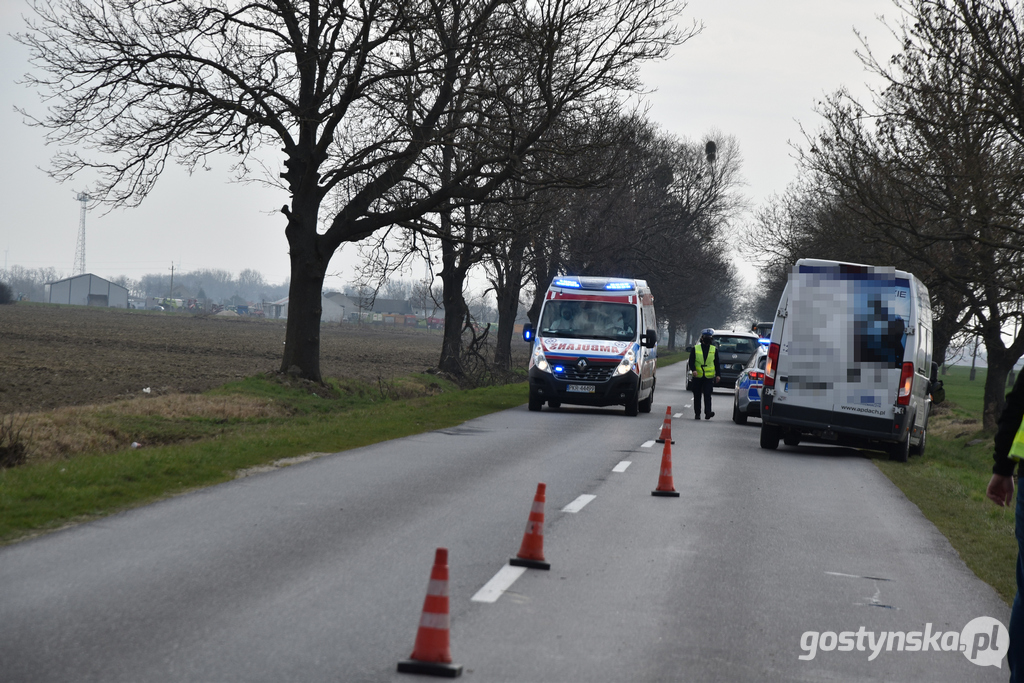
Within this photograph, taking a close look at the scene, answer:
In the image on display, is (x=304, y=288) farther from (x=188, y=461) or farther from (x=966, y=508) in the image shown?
(x=966, y=508)

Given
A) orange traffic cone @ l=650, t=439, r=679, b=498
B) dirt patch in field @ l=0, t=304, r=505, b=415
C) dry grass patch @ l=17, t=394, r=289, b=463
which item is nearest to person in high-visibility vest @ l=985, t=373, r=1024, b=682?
orange traffic cone @ l=650, t=439, r=679, b=498

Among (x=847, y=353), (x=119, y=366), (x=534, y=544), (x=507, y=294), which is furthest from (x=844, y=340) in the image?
(x=507, y=294)

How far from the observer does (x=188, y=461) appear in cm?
1172

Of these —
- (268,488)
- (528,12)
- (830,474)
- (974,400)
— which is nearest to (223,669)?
(268,488)

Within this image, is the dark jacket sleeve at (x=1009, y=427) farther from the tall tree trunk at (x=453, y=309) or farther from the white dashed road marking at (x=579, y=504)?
the tall tree trunk at (x=453, y=309)

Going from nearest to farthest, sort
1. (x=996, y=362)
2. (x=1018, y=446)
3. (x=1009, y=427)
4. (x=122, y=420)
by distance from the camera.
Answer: (x=1018, y=446)
(x=1009, y=427)
(x=122, y=420)
(x=996, y=362)

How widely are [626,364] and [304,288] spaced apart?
759cm

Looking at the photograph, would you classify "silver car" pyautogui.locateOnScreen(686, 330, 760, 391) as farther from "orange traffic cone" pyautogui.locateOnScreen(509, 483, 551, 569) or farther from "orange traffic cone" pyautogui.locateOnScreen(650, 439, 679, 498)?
"orange traffic cone" pyautogui.locateOnScreen(509, 483, 551, 569)

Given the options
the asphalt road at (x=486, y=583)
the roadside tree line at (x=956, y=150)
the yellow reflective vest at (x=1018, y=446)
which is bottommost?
the asphalt road at (x=486, y=583)

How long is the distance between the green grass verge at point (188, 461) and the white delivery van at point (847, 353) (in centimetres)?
596

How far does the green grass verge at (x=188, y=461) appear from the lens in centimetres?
864

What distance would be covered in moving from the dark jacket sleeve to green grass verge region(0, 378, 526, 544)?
6.31 m

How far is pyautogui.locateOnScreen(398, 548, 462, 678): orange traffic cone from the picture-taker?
4738 mm

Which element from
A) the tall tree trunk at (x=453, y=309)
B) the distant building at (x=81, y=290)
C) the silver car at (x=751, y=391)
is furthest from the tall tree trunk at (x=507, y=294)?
the distant building at (x=81, y=290)
